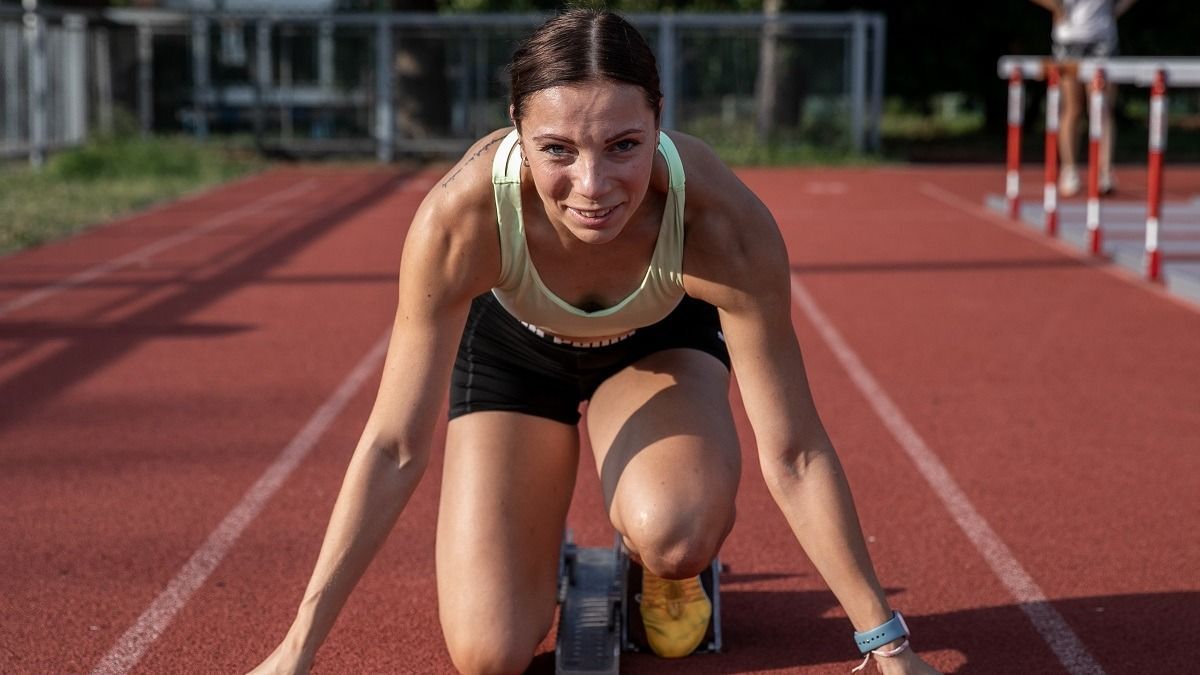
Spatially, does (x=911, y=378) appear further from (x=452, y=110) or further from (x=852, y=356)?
(x=452, y=110)

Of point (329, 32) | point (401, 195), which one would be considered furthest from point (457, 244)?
point (329, 32)

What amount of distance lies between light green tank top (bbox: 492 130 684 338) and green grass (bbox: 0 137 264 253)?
342 inches

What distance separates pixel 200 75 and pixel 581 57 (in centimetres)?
1838

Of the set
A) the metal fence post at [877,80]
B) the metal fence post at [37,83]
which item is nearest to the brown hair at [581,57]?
the metal fence post at [37,83]

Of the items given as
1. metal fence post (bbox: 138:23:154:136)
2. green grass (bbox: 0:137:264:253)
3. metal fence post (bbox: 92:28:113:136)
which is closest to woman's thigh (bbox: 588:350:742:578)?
green grass (bbox: 0:137:264:253)

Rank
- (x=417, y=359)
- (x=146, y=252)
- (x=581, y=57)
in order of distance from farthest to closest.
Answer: (x=146, y=252)
(x=417, y=359)
(x=581, y=57)

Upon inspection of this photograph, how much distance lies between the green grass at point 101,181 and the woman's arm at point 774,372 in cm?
912

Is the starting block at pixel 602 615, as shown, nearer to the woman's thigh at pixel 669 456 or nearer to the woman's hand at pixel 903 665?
the woman's thigh at pixel 669 456

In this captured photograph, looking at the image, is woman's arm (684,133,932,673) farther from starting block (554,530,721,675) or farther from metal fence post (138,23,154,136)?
metal fence post (138,23,154,136)

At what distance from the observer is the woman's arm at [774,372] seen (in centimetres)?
324

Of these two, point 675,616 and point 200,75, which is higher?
point 200,75

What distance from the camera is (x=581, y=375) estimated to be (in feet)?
13.0

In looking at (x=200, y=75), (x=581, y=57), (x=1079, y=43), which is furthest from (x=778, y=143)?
(x=581, y=57)

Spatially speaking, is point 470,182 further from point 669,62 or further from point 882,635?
point 669,62
